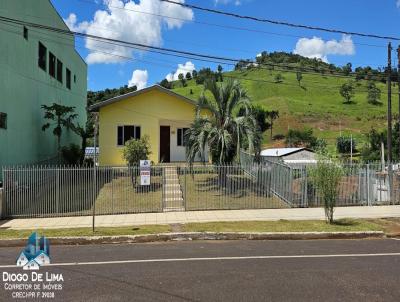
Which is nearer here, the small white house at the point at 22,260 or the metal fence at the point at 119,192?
the small white house at the point at 22,260

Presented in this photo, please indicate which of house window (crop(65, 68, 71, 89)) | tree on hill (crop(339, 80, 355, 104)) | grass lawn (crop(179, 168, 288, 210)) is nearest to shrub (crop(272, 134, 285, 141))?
tree on hill (crop(339, 80, 355, 104))

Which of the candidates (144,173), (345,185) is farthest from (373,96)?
(144,173)

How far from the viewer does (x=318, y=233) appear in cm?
1155

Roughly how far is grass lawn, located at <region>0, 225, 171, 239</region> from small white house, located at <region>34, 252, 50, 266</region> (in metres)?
2.45

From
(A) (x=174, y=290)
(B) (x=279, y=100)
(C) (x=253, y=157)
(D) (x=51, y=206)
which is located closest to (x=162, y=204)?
(D) (x=51, y=206)

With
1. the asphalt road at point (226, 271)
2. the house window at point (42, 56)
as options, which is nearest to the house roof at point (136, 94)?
the house window at point (42, 56)

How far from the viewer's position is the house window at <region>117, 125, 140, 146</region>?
25.5 metres

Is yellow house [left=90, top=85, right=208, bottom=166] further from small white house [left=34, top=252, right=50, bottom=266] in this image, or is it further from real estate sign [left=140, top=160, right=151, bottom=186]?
small white house [left=34, top=252, right=50, bottom=266]

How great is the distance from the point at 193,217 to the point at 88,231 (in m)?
3.88

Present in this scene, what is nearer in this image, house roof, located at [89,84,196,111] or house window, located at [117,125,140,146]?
house roof, located at [89,84,196,111]

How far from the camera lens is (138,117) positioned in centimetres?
2548

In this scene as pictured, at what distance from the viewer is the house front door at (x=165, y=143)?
87.8 feet

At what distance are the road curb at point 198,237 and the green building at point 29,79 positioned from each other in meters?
8.03

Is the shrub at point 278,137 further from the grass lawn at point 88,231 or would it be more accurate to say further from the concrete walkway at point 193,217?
the grass lawn at point 88,231
